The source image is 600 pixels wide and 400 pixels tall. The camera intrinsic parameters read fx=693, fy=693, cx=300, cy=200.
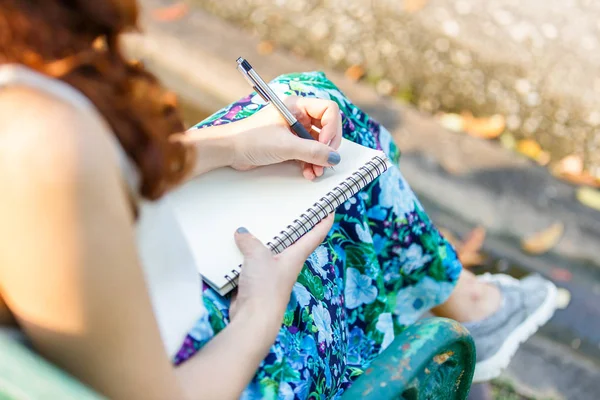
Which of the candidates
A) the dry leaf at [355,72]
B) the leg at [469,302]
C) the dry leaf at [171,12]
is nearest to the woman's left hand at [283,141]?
the leg at [469,302]

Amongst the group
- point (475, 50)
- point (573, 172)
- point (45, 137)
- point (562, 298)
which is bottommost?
point (562, 298)

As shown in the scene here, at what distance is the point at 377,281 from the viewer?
1422 mm

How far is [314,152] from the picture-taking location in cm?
128

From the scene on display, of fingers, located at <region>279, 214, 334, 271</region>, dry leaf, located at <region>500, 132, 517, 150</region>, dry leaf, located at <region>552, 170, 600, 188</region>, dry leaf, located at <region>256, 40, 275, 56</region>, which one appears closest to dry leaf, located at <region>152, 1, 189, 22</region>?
dry leaf, located at <region>256, 40, 275, 56</region>

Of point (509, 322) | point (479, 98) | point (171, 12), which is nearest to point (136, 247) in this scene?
point (509, 322)

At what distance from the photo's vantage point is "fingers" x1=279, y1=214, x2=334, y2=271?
114cm

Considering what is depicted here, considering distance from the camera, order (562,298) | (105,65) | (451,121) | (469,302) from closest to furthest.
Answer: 1. (105,65)
2. (469,302)
3. (562,298)
4. (451,121)

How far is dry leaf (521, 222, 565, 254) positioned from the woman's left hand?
1.10 m

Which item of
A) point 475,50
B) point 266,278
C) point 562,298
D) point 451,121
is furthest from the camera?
point 475,50

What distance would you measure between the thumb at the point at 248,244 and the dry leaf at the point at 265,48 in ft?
5.70

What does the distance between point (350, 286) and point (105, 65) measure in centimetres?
74

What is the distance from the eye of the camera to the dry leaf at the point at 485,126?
8.11ft

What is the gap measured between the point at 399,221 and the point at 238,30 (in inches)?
66.1

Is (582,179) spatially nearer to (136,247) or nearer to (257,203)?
(257,203)
